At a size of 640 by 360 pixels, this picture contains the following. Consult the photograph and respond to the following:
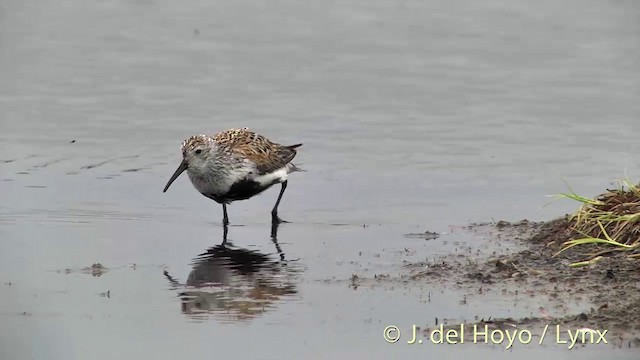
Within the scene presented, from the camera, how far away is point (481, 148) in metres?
17.7

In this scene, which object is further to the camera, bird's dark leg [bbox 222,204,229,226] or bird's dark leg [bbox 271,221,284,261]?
bird's dark leg [bbox 222,204,229,226]

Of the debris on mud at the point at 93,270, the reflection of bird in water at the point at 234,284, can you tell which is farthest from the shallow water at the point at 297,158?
the debris on mud at the point at 93,270

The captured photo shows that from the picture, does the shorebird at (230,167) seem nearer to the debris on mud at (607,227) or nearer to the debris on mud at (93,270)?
the debris on mud at (93,270)

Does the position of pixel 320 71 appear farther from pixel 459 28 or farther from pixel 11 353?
pixel 11 353

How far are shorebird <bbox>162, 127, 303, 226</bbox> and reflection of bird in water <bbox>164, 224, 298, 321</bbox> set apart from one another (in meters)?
1.40

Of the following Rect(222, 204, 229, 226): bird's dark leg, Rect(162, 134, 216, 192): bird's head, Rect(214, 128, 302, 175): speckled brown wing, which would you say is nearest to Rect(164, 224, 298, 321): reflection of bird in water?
Rect(222, 204, 229, 226): bird's dark leg

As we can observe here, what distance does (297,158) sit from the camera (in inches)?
677

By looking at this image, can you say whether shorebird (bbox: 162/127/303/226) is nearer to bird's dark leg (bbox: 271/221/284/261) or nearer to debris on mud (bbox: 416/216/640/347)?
bird's dark leg (bbox: 271/221/284/261)

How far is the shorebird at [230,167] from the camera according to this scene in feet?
47.1

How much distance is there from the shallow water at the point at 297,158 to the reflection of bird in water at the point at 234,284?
0.03 meters

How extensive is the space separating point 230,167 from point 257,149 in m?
0.57

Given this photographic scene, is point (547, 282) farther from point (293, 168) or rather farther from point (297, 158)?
point (297, 158)

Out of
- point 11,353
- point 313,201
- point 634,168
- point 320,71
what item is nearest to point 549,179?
point 634,168

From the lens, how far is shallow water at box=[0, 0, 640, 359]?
10.2 meters
